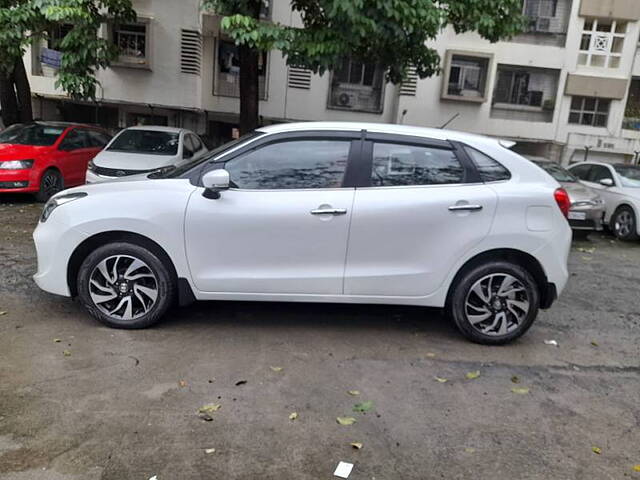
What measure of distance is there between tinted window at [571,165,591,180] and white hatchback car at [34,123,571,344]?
331 inches

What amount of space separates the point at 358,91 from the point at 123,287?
16.3m

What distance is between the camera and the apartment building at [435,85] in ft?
58.5

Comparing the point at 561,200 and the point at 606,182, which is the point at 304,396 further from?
the point at 606,182

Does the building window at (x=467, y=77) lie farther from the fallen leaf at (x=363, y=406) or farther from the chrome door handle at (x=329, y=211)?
the fallen leaf at (x=363, y=406)

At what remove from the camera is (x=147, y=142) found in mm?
10820

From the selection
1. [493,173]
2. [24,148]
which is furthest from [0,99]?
[493,173]

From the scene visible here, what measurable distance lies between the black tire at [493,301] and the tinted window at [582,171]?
8.57 meters

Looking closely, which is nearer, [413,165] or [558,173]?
[413,165]

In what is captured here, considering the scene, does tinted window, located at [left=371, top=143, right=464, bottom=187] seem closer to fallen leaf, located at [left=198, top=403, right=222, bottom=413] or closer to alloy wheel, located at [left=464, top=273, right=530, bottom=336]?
alloy wheel, located at [left=464, top=273, right=530, bottom=336]

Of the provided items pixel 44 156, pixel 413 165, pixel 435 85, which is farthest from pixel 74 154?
pixel 435 85

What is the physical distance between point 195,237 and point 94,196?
908 millimetres

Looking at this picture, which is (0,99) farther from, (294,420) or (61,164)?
(294,420)

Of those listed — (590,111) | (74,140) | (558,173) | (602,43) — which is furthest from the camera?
(590,111)

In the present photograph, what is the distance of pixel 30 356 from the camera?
4.09 metres
